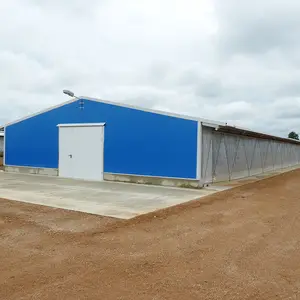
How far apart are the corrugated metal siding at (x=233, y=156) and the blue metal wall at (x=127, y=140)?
36.3 inches

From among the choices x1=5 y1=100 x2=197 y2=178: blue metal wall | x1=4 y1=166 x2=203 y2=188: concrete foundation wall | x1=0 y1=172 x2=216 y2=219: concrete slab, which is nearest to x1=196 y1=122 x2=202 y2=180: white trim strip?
x1=5 y1=100 x2=197 y2=178: blue metal wall

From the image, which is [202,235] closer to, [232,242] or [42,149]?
[232,242]

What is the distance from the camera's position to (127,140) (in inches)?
631

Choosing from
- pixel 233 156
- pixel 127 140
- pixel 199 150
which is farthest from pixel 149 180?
pixel 233 156

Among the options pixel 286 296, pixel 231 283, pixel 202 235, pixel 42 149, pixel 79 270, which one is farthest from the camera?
pixel 42 149

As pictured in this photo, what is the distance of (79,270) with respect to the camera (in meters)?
4.46

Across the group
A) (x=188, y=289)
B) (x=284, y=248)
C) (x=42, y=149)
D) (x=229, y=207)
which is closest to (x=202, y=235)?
(x=284, y=248)

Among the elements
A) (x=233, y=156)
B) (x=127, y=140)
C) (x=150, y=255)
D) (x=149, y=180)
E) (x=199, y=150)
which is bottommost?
(x=150, y=255)

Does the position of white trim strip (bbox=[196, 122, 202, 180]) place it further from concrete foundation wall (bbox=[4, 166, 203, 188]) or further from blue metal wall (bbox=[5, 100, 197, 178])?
concrete foundation wall (bbox=[4, 166, 203, 188])

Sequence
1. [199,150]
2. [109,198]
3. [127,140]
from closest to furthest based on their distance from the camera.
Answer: [109,198] < [199,150] < [127,140]

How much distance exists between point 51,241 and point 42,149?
14612 mm

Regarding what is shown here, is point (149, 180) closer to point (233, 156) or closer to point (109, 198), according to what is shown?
point (109, 198)

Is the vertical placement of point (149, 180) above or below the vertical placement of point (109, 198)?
above

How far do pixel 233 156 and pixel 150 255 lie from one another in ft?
45.7
